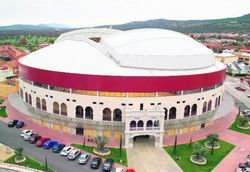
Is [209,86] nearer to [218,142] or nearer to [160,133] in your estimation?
[218,142]

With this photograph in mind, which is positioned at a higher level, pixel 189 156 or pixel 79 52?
pixel 79 52

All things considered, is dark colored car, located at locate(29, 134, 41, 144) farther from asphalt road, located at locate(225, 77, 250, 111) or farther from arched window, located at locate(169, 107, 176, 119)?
asphalt road, located at locate(225, 77, 250, 111)

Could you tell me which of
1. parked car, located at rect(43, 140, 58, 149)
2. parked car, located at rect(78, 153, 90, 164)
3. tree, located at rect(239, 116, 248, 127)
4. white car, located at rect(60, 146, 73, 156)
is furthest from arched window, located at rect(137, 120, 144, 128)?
tree, located at rect(239, 116, 248, 127)

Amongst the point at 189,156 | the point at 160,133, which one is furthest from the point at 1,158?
the point at 189,156

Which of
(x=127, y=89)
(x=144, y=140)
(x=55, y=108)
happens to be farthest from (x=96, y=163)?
(x=55, y=108)

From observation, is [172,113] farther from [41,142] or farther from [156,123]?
[41,142]

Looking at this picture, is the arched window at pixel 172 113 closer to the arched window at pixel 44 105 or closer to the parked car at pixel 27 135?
the arched window at pixel 44 105
